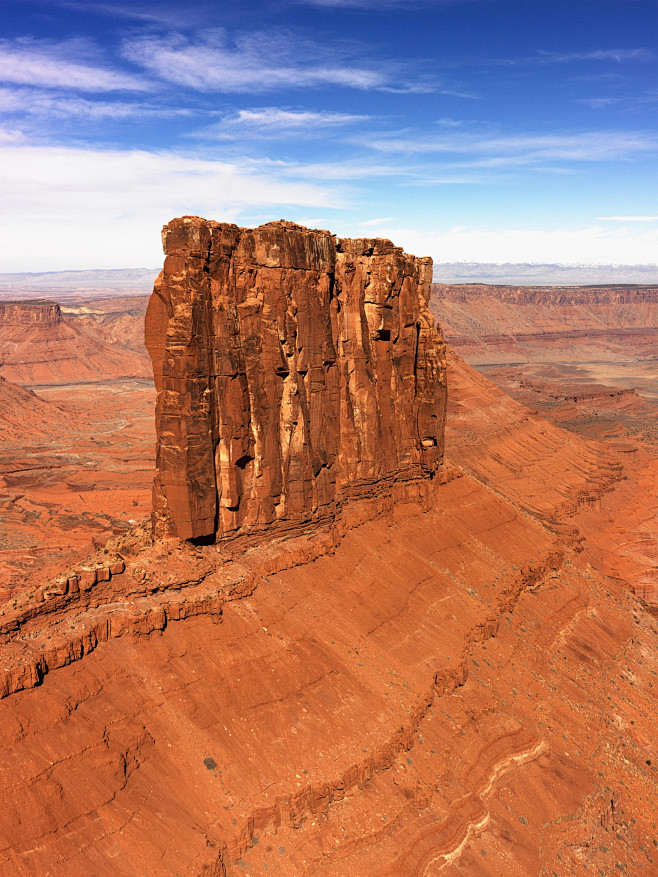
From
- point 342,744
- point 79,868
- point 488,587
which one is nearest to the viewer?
point 79,868

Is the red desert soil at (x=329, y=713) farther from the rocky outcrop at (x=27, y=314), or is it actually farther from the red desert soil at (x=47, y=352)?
the rocky outcrop at (x=27, y=314)

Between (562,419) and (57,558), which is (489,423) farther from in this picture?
(57,558)

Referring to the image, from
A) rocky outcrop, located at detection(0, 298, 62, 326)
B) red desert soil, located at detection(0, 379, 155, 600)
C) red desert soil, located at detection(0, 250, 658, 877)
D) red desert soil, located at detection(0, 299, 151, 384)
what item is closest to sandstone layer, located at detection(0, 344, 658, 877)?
red desert soil, located at detection(0, 250, 658, 877)

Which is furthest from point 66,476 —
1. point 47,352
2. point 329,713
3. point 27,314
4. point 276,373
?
point 27,314

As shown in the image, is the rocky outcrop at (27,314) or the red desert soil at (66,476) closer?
the red desert soil at (66,476)

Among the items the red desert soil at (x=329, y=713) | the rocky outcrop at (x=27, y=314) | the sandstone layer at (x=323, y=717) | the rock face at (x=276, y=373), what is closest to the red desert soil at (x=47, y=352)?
the rocky outcrop at (x=27, y=314)

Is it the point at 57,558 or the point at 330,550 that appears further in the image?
the point at 57,558

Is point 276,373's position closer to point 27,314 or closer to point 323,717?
point 323,717

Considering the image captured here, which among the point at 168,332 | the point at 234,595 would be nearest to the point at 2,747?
the point at 234,595
